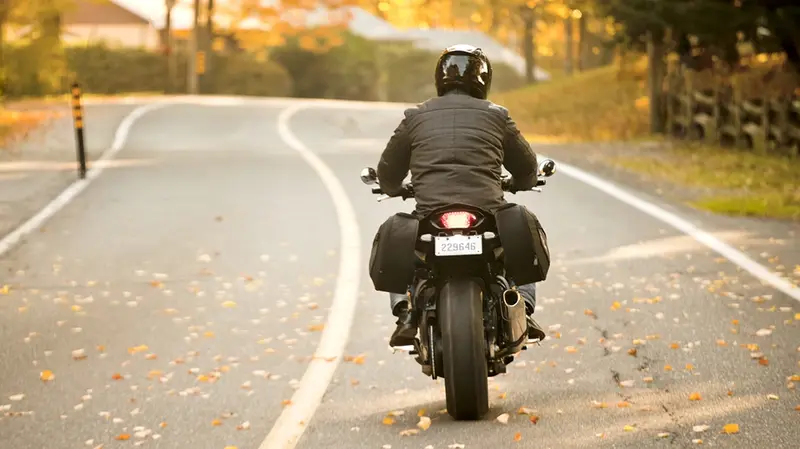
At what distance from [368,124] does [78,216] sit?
1589 centimetres

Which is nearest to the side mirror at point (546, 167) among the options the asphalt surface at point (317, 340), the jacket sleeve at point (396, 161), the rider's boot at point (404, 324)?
the jacket sleeve at point (396, 161)

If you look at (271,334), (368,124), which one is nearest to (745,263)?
(271,334)

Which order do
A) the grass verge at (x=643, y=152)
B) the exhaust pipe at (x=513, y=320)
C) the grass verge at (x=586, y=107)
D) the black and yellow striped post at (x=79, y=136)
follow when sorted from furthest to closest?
the grass verge at (x=586, y=107), the black and yellow striped post at (x=79, y=136), the grass verge at (x=643, y=152), the exhaust pipe at (x=513, y=320)

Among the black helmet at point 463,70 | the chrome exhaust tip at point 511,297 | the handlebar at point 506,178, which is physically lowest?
the chrome exhaust tip at point 511,297

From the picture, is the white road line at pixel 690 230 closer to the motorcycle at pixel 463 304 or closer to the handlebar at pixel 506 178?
the handlebar at pixel 506 178

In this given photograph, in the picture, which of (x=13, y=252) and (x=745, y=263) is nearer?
(x=745, y=263)

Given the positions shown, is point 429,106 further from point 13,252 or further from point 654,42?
point 654,42

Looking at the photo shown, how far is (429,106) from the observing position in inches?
291

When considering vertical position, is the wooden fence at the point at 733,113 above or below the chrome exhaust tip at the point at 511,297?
below

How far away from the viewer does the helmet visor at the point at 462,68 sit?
7.38 metres

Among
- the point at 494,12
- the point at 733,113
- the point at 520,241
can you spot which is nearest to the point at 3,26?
the point at 494,12

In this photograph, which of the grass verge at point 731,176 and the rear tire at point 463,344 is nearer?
the rear tire at point 463,344

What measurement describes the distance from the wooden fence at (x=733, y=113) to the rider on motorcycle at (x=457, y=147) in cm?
1583

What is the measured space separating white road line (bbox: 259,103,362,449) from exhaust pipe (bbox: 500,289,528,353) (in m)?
1.12
